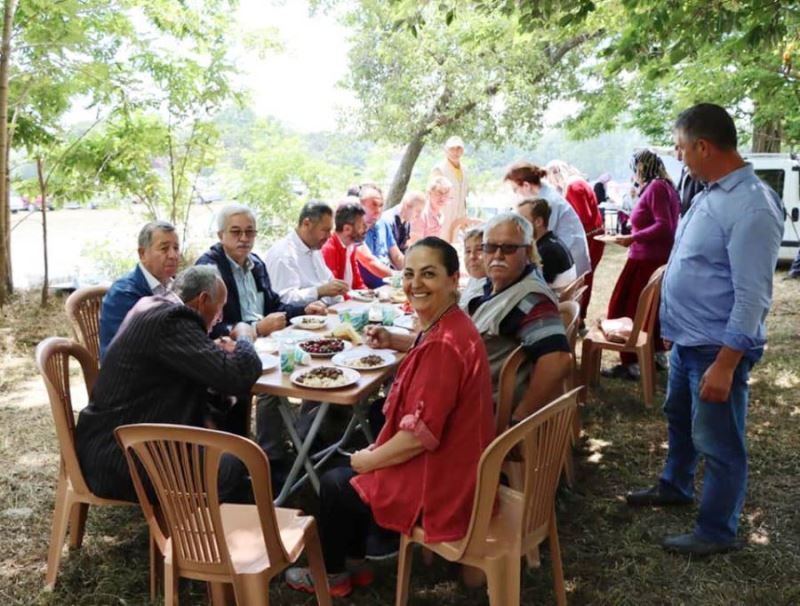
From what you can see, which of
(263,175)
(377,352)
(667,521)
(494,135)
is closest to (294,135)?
(263,175)

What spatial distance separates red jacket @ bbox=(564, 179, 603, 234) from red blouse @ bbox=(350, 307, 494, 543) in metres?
4.28

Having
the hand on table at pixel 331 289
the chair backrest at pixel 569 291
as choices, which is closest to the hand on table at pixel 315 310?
the hand on table at pixel 331 289

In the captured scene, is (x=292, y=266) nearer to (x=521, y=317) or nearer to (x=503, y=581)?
(x=521, y=317)

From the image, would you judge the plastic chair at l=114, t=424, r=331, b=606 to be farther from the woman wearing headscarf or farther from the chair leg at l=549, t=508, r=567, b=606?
the woman wearing headscarf

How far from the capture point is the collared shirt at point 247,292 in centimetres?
369

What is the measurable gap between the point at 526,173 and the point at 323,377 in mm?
2844

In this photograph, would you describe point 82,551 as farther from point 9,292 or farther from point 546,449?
point 9,292

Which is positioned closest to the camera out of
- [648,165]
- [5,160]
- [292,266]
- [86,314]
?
[86,314]

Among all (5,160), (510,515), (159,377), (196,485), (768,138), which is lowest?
(510,515)

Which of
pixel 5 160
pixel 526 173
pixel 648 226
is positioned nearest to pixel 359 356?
pixel 526 173

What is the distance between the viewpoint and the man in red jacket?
4.57m

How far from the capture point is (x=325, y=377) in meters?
2.71

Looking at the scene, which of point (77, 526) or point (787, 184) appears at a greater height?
point (787, 184)

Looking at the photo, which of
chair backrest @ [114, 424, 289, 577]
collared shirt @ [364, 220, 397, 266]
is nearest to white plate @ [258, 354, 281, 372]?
chair backrest @ [114, 424, 289, 577]
